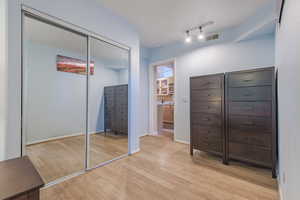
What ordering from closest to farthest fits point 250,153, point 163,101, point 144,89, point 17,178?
point 17,178 → point 250,153 → point 144,89 → point 163,101

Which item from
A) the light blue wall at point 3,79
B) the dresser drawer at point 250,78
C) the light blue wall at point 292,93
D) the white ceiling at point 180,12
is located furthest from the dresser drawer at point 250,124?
the light blue wall at point 3,79

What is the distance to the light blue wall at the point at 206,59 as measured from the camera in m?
2.63

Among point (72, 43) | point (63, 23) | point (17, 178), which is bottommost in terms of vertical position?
point (17, 178)

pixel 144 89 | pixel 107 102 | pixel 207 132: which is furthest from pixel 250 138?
pixel 144 89

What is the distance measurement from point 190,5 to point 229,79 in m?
1.42

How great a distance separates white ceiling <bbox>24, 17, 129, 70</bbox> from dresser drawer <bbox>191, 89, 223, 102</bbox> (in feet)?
→ 5.08

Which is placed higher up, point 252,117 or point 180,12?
point 180,12

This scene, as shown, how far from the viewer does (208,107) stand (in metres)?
2.60

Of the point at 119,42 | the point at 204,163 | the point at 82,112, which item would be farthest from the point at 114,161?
the point at 119,42

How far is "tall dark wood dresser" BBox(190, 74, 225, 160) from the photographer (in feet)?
8.09

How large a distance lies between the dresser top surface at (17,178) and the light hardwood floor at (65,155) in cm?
110

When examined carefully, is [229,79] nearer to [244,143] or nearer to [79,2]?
[244,143]

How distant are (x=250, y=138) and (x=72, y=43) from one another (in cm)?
322

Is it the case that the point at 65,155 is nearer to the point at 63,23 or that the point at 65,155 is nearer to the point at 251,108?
the point at 63,23
